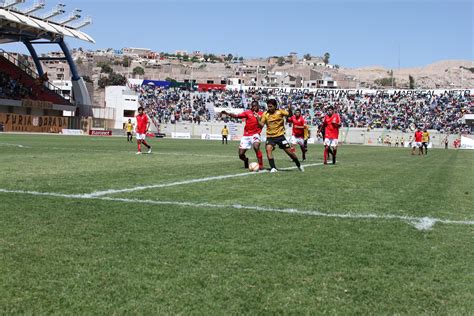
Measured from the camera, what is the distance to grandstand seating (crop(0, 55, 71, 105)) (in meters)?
66.2

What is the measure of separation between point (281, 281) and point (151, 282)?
1.02m

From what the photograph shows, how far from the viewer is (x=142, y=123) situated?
23.7 m

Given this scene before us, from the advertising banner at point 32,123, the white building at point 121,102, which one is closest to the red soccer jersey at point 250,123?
the advertising banner at point 32,123

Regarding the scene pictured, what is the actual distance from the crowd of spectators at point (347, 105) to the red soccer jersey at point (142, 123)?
5968 centimetres

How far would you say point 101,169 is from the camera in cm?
1404

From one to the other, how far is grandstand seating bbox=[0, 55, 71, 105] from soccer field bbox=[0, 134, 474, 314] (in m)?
60.2

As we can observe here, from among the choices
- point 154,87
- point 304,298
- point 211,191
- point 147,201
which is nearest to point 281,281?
point 304,298

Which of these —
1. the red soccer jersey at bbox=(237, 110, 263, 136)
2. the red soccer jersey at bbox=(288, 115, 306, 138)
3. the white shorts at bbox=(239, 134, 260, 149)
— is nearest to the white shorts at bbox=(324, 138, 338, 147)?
the red soccer jersey at bbox=(288, 115, 306, 138)

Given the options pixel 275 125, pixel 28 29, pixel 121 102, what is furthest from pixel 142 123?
pixel 121 102

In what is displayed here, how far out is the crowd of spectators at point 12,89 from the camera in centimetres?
6194

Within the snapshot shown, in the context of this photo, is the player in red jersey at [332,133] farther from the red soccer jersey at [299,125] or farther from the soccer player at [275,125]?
the soccer player at [275,125]

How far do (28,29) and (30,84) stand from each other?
7799 millimetres

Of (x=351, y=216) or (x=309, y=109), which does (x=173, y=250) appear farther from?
(x=309, y=109)

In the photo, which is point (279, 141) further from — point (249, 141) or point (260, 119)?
point (249, 141)
